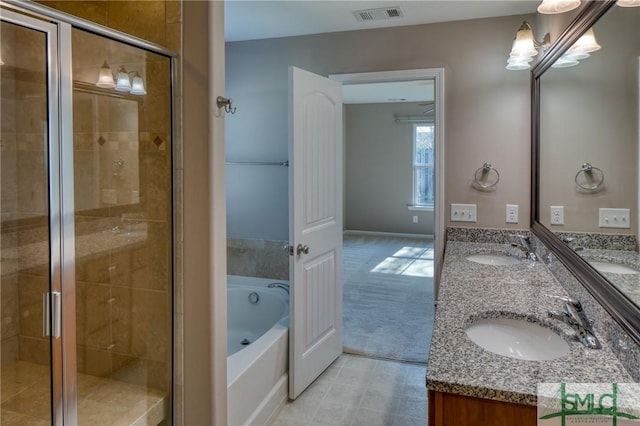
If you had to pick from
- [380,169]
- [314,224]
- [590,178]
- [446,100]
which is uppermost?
[446,100]

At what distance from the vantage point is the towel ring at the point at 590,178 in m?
1.68

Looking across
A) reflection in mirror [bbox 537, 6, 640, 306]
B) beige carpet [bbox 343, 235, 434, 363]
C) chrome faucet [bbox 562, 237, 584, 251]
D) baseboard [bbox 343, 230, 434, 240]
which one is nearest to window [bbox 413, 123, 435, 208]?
baseboard [bbox 343, 230, 434, 240]

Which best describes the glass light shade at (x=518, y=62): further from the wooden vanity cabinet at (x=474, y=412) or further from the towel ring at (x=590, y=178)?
the wooden vanity cabinet at (x=474, y=412)

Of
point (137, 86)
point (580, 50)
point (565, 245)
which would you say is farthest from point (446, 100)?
point (137, 86)

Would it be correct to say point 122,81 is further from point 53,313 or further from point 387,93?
point 387,93

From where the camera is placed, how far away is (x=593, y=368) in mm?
1207

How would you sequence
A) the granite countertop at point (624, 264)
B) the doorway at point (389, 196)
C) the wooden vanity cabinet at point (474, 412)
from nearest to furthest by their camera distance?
the wooden vanity cabinet at point (474, 412) < the granite countertop at point (624, 264) < the doorway at point (389, 196)

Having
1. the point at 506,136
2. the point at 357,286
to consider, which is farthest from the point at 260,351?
the point at 357,286

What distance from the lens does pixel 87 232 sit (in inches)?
71.6

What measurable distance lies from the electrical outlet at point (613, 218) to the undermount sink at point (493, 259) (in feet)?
3.53

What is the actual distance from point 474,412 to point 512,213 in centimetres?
217

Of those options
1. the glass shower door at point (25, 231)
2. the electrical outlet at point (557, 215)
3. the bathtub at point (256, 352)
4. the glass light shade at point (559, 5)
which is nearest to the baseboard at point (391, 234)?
the bathtub at point (256, 352)

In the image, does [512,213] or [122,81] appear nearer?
[122,81]

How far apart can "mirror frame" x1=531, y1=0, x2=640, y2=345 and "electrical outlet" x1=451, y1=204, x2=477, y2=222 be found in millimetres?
385
